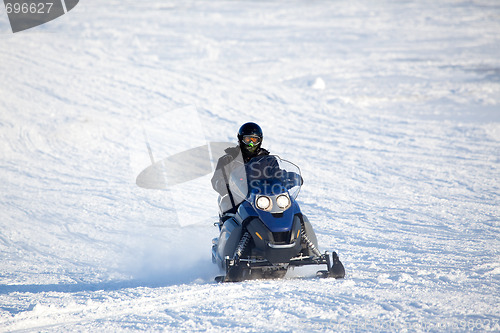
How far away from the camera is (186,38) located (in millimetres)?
23016

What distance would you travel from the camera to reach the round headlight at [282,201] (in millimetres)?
4682

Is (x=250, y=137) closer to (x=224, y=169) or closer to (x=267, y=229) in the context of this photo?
(x=224, y=169)

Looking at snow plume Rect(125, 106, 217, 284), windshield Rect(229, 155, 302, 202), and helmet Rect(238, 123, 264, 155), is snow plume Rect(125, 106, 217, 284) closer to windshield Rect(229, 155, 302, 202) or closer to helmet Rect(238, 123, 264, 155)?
windshield Rect(229, 155, 302, 202)

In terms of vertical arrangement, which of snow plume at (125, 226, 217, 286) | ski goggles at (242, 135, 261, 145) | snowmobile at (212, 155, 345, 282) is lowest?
snow plume at (125, 226, 217, 286)

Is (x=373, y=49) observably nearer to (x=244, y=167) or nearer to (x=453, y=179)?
(x=453, y=179)

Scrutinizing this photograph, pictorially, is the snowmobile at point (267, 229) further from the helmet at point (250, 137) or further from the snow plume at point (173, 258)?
the snow plume at point (173, 258)

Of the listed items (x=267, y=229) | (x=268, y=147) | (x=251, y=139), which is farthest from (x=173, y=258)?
(x=268, y=147)

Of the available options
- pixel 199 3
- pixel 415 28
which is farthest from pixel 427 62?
pixel 199 3

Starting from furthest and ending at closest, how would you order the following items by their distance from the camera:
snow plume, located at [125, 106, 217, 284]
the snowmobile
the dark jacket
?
snow plume, located at [125, 106, 217, 284] → the dark jacket → the snowmobile

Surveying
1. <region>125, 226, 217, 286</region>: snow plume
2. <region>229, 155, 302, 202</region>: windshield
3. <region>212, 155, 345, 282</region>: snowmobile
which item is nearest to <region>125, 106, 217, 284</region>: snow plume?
<region>125, 226, 217, 286</region>: snow plume

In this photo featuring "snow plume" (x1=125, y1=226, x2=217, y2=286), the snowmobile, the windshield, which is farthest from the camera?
"snow plume" (x1=125, y1=226, x2=217, y2=286)

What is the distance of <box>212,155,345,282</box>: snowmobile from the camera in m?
4.59

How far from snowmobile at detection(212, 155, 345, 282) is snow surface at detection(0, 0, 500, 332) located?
18cm

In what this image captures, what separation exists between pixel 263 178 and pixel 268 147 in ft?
22.1
